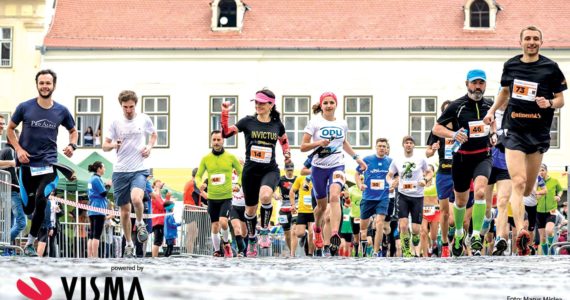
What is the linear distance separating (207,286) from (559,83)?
9735 millimetres

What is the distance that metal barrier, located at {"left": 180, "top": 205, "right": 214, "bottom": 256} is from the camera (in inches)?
1014

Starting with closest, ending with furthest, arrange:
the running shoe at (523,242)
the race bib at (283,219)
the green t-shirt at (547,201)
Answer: the running shoe at (523,242), the race bib at (283,219), the green t-shirt at (547,201)

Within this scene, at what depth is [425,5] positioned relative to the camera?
56.3 meters

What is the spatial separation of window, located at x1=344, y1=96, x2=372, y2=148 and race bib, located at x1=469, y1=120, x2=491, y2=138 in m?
39.0

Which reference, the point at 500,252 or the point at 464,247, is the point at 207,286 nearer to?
the point at 500,252

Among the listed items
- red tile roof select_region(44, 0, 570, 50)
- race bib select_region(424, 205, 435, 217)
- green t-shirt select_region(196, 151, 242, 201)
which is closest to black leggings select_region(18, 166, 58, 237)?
green t-shirt select_region(196, 151, 242, 201)

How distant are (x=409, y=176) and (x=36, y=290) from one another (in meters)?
17.9

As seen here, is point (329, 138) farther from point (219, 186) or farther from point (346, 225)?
point (346, 225)

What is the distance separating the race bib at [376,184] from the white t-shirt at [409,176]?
589mm

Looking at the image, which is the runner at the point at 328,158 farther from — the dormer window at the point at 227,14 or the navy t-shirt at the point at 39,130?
the dormer window at the point at 227,14

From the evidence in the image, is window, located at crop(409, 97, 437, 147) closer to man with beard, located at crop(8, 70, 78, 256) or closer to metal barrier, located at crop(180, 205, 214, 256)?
metal barrier, located at crop(180, 205, 214, 256)

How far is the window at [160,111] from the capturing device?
5662 centimetres

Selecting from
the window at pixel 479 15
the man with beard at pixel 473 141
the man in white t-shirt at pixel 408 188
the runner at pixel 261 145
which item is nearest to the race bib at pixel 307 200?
the man in white t-shirt at pixel 408 188

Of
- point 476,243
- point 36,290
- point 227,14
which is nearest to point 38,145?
point 476,243
